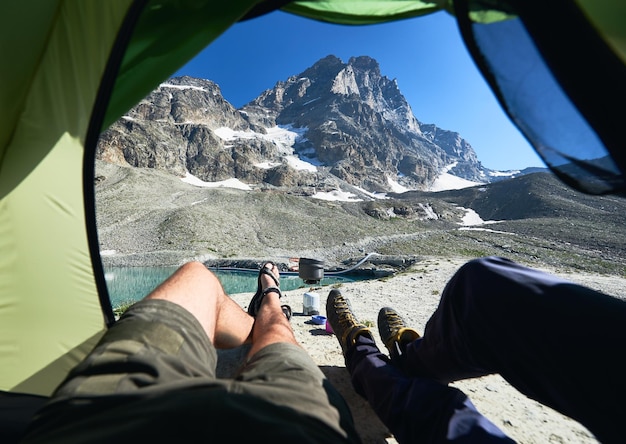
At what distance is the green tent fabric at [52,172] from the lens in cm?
120

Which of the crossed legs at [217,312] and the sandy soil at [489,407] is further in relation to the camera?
the sandy soil at [489,407]

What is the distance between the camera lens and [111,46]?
137 centimetres

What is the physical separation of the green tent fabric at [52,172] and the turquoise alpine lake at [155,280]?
12.6 meters

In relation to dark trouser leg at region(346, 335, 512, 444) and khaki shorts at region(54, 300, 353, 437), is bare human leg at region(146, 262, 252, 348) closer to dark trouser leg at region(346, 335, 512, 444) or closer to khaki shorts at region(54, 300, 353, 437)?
khaki shorts at region(54, 300, 353, 437)

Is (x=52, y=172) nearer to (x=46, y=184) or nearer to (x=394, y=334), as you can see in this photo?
(x=46, y=184)

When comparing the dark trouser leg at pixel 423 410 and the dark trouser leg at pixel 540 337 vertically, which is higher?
the dark trouser leg at pixel 540 337

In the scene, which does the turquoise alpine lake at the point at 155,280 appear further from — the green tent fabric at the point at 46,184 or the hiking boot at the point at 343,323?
the green tent fabric at the point at 46,184

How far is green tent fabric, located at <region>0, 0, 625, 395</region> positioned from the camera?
3.94 feet

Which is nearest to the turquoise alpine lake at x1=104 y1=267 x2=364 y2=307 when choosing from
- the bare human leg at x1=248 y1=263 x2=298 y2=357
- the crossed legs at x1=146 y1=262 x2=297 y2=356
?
the bare human leg at x1=248 y1=263 x2=298 y2=357

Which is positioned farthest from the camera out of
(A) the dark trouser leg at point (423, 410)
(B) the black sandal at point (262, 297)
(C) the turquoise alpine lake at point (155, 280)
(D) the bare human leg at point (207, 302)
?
(C) the turquoise alpine lake at point (155, 280)

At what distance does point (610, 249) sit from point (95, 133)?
44912 millimetres

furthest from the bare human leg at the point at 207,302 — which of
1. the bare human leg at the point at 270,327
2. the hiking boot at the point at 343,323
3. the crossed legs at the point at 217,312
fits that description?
the hiking boot at the point at 343,323

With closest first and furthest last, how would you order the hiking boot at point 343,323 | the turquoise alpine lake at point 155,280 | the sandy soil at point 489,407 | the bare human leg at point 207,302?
the bare human leg at point 207,302 < the sandy soil at point 489,407 < the hiking boot at point 343,323 < the turquoise alpine lake at point 155,280

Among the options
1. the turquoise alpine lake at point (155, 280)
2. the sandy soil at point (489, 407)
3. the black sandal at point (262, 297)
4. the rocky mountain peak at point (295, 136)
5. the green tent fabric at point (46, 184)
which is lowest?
the turquoise alpine lake at point (155, 280)
